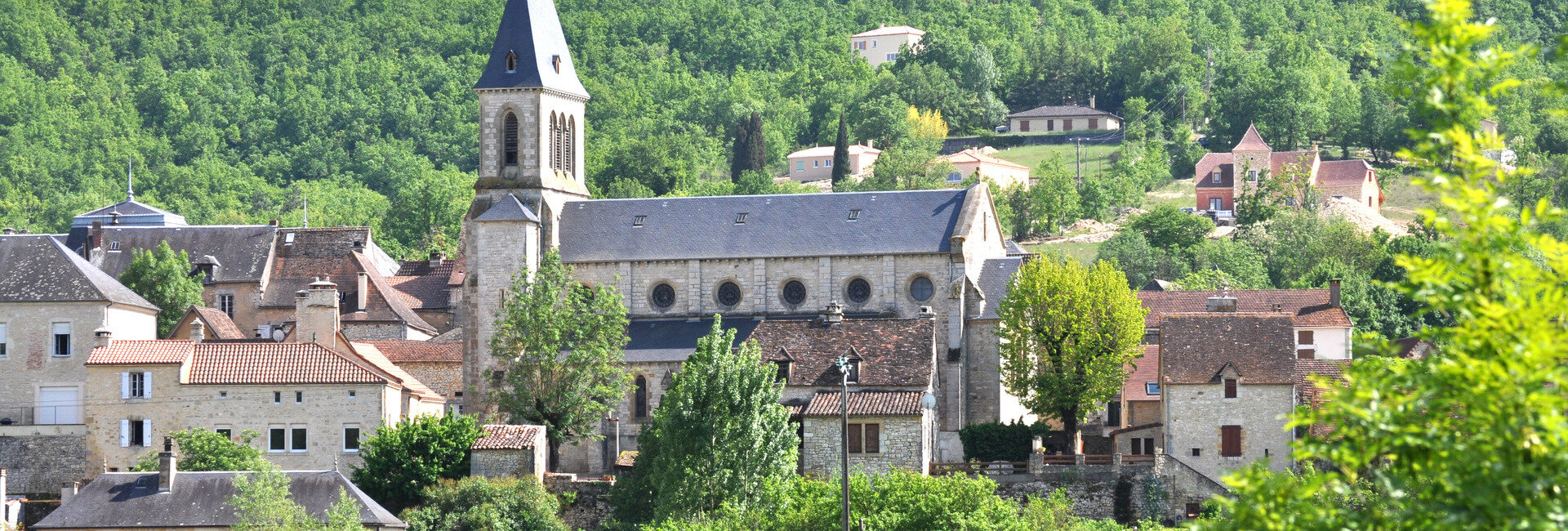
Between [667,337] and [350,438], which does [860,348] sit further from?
[350,438]

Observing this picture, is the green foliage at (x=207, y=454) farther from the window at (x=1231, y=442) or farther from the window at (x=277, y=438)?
the window at (x=1231, y=442)

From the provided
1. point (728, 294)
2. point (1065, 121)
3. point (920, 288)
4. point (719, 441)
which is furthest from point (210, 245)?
point (1065, 121)

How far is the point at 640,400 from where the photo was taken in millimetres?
65938

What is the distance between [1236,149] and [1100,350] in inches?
2741

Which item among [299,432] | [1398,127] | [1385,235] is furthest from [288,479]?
[1398,127]

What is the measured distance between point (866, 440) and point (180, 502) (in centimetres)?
1802

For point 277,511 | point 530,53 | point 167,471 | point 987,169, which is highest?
point 987,169

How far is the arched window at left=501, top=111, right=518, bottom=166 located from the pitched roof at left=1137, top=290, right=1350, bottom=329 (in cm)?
2406

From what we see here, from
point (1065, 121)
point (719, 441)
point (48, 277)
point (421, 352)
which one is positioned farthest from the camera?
point (1065, 121)

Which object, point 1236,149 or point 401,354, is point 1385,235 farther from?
point 401,354

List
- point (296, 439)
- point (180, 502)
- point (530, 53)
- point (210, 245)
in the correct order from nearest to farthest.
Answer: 1. point (180, 502)
2. point (296, 439)
3. point (530, 53)
4. point (210, 245)

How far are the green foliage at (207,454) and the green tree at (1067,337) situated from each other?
22.7 m

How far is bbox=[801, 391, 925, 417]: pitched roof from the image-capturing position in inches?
2215

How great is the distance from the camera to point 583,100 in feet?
243
